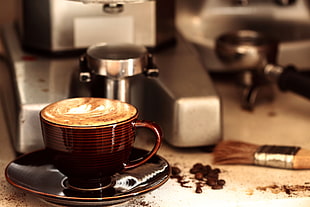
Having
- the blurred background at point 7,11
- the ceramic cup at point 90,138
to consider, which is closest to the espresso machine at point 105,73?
the ceramic cup at point 90,138

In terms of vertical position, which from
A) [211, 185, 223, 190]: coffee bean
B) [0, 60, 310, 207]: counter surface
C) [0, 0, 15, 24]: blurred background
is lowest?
[0, 60, 310, 207]: counter surface

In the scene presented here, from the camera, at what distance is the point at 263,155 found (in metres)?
0.78

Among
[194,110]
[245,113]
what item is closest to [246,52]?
[245,113]

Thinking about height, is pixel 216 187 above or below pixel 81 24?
below

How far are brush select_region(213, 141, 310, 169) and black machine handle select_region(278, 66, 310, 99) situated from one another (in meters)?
0.15

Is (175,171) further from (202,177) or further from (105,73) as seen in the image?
(105,73)

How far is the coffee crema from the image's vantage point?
0.63 m

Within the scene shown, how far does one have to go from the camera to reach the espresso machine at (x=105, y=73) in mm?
775

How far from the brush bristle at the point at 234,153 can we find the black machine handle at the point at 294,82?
0.53 feet

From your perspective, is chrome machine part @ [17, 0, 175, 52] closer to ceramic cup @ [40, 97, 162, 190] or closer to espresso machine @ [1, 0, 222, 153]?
espresso machine @ [1, 0, 222, 153]

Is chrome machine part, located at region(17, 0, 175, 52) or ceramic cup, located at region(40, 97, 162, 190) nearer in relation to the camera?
ceramic cup, located at region(40, 97, 162, 190)

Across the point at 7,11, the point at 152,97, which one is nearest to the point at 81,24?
the point at 152,97

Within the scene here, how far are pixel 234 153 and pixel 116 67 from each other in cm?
19

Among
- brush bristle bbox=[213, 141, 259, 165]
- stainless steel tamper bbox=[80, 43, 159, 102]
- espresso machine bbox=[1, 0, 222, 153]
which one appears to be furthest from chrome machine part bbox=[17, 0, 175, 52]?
brush bristle bbox=[213, 141, 259, 165]
